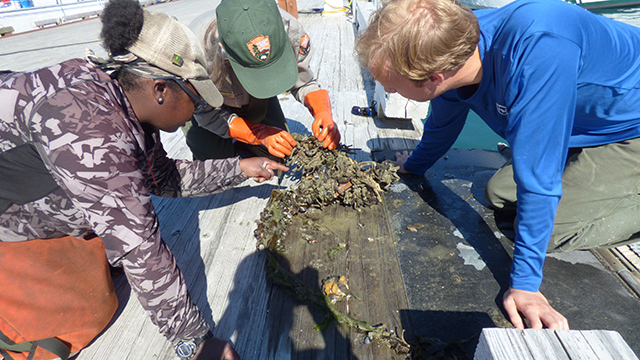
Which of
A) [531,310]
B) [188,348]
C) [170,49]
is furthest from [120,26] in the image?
[531,310]

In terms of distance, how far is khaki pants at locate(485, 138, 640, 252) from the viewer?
2.09 metres

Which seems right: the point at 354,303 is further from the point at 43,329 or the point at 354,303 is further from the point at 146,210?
the point at 43,329

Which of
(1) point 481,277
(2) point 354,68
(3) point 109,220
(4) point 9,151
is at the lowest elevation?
(2) point 354,68

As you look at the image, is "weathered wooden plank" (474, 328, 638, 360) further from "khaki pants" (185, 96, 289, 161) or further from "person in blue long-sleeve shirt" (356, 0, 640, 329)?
"khaki pants" (185, 96, 289, 161)

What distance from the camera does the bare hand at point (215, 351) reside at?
1568 millimetres

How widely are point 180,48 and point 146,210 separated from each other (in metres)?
0.69

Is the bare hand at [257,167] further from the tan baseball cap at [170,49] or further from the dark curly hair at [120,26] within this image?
the dark curly hair at [120,26]

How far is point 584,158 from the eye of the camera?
2.13 meters

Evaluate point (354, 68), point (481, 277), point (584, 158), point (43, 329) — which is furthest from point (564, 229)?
point (354, 68)

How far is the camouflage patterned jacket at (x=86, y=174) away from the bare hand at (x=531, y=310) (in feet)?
4.96

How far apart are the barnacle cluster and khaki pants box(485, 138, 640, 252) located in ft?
3.82

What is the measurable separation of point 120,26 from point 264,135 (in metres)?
1.53

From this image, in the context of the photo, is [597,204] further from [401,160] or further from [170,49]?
[170,49]

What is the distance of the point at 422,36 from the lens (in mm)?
1394
